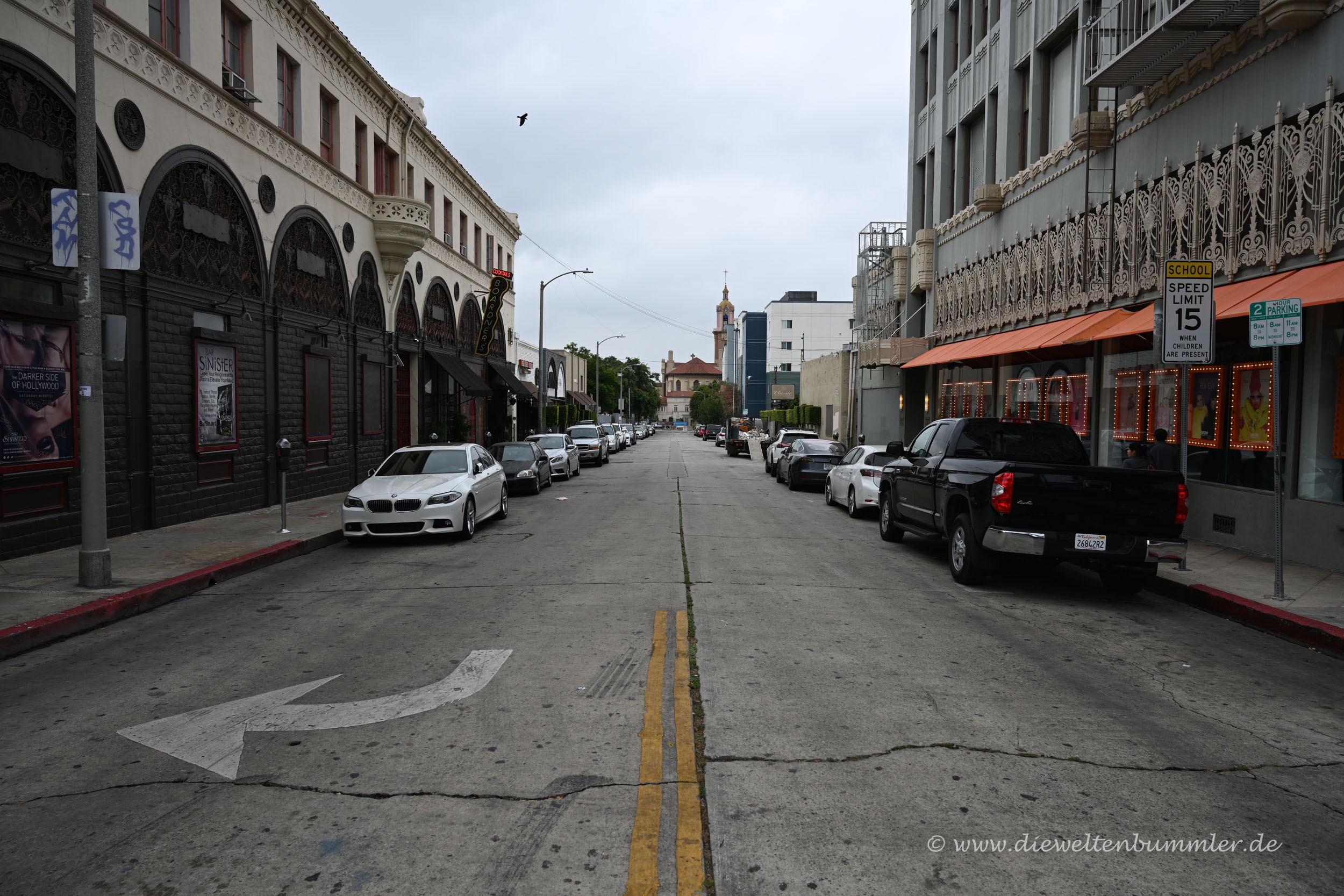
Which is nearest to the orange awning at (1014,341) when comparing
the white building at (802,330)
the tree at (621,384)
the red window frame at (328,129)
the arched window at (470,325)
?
the red window frame at (328,129)

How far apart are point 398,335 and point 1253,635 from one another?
22.1 m

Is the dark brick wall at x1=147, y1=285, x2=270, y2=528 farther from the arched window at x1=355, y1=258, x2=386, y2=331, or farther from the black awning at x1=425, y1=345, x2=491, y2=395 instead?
the black awning at x1=425, y1=345, x2=491, y2=395

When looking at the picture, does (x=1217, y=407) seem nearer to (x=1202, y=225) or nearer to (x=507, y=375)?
(x=1202, y=225)

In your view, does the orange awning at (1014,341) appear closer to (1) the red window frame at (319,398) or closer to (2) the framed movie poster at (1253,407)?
(2) the framed movie poster at (1253,407)

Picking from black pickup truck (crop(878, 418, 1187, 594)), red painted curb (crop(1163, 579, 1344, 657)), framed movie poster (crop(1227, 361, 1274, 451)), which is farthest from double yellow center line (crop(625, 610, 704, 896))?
framed movie poster (crop(1227, 361, 1274, 451))

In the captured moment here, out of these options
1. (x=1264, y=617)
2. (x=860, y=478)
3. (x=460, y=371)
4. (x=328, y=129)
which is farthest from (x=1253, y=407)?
(x=460, y=371)

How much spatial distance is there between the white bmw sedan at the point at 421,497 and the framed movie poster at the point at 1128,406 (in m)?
11.0

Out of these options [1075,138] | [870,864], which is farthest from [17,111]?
[1075,138]

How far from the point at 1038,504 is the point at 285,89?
56.0ft

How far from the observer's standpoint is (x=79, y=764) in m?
4.47

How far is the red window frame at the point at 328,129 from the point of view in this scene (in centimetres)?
2030

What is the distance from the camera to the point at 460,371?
29781 mm

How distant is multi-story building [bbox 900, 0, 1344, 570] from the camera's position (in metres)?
10.7

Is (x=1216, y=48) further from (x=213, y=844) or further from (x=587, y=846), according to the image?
Answer: (x=213, y=844)
